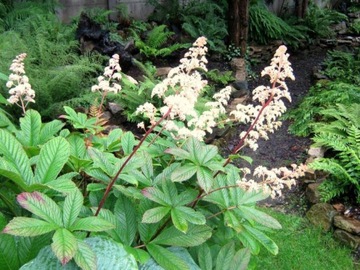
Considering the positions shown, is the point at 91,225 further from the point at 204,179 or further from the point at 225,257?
the point at 225,257

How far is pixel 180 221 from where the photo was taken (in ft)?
4.49

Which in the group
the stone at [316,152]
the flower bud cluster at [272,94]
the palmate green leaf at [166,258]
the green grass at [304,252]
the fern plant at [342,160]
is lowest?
the green grass at [304,252]

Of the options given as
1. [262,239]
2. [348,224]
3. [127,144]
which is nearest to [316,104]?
[348,224]

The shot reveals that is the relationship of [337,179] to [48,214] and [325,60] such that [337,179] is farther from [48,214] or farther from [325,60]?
[325,60]

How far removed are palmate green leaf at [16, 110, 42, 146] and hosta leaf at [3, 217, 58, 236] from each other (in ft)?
2.01

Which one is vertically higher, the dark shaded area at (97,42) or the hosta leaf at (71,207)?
the hosta leaf at (71,207)

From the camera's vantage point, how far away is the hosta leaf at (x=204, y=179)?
55.0 inches

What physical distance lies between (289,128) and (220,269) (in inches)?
174

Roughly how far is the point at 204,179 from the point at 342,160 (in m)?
2.91

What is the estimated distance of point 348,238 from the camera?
3484mm

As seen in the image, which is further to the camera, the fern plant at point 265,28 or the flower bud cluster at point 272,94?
the fern plant at point 265,28

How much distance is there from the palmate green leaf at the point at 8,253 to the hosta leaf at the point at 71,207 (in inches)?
8.6

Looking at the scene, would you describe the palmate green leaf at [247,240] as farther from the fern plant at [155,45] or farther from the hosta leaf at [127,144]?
the fern plant at [155,45]

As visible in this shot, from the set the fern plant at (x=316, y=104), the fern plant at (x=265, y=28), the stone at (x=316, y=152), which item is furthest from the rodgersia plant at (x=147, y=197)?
the fern plant at (x=265, y=28)
